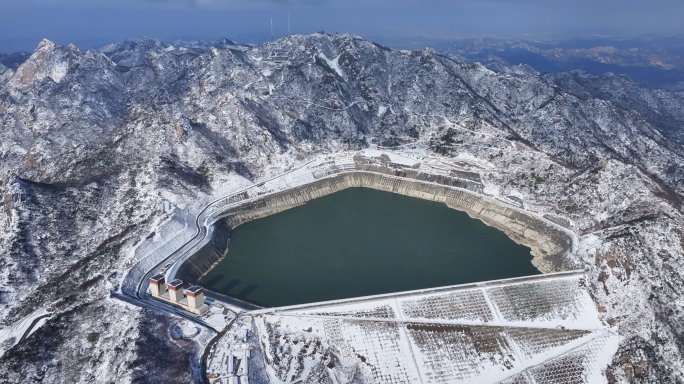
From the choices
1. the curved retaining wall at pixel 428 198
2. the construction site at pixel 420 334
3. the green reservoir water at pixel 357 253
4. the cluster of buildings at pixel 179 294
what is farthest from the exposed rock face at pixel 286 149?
the green reservoir water at pixel 357 253

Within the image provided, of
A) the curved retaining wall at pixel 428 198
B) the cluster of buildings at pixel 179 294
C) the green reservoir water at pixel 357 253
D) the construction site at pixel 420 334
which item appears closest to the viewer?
the construction site at pixel 420 334

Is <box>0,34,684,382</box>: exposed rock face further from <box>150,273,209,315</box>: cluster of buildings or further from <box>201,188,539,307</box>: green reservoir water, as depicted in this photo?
<box>201,188,539,307</box>: green reservoir water

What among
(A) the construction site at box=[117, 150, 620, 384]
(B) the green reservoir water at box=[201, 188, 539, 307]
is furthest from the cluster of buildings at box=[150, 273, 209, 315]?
(B) the green reservoir water at box=[201, 188, 539, 307]

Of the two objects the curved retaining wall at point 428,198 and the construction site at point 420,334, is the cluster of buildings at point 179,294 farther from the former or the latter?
the curved retaining wall at point 428,198

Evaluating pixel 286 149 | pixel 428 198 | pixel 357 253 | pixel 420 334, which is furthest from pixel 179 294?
pixel 428 198

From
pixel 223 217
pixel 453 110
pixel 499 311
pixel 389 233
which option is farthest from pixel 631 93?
pixel 223 217
